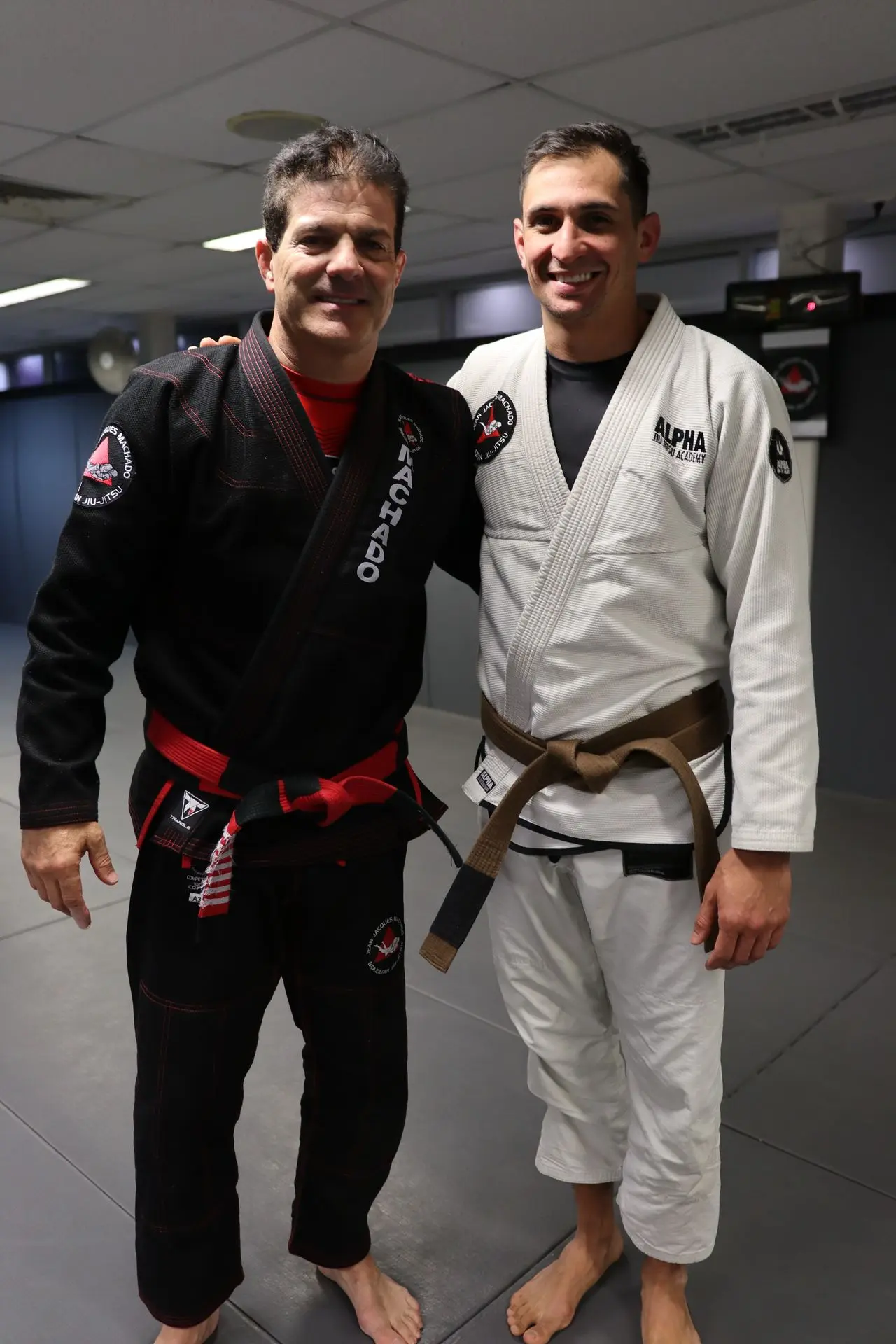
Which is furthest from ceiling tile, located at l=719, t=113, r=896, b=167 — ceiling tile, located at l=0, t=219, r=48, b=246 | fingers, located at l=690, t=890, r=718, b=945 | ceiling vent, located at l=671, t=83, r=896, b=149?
ceiling tile, located at l=0, t=219, r=48, b=246

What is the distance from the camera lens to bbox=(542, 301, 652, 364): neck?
4.57ft

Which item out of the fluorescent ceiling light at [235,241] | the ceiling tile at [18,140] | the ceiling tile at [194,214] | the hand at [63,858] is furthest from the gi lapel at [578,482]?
the fluorescent ceiling light at [235,241]

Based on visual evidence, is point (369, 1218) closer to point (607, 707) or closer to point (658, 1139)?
point (658, 1139)

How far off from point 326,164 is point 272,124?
6.37 ft

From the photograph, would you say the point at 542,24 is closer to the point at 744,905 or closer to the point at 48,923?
the point at 744,905

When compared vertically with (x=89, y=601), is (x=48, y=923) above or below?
below

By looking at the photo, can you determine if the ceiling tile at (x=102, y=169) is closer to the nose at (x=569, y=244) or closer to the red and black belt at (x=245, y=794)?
the nose at (x=569, y=244)

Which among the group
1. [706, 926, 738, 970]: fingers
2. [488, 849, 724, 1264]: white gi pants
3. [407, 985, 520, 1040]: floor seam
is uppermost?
[706, 926, 738, 970]: fingers

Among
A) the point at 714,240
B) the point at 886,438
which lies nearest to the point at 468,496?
the point at 886,438

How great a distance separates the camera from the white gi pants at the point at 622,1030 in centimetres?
141

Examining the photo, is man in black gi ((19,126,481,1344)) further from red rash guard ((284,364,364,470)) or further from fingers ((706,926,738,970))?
fingers ((706,926,738,970))

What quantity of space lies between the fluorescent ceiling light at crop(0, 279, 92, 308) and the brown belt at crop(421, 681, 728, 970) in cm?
492

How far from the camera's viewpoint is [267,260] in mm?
1350

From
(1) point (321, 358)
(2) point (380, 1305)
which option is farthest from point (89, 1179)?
(1) point (321, 358)
